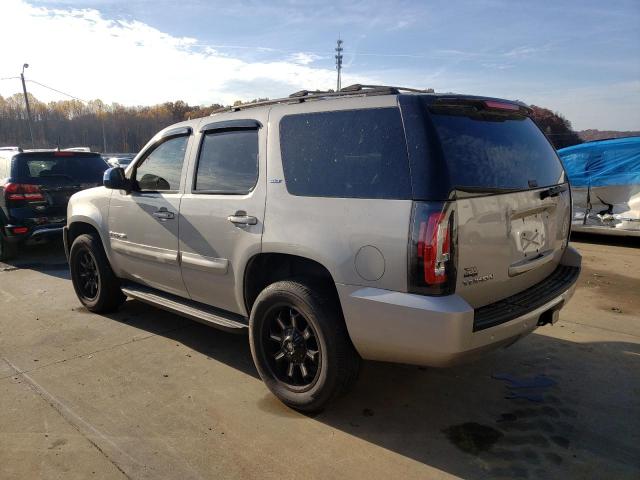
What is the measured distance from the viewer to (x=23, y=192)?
7.27 meters

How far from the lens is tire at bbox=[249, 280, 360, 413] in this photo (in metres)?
2.86

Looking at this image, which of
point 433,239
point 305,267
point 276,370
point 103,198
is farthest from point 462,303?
point 103,198

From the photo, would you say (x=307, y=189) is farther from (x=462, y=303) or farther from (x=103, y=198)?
(x=103, y=198)

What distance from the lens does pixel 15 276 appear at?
6.99 m

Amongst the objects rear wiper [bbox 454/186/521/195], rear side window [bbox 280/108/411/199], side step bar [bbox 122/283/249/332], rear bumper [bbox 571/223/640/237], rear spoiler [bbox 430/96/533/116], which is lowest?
rear bumper [bbox 571/223/640/237]

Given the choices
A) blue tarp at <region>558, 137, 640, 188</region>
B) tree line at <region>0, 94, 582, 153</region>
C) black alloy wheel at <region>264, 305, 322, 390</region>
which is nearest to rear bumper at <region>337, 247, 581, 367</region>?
black alloy wheel at <region>264, 305, 322, 390</region>

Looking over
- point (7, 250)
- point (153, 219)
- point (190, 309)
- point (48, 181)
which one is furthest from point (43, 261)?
point (190, 309)

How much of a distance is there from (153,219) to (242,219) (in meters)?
1.21

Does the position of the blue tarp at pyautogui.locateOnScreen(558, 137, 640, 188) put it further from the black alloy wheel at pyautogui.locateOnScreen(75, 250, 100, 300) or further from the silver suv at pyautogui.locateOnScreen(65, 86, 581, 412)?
the black alloy wheel at pyautogui.locateOnScreen(75, 250, 100, 300)

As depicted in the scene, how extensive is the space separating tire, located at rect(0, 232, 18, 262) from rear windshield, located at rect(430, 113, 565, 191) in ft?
25.0

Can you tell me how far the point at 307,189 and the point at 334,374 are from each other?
1.15 m

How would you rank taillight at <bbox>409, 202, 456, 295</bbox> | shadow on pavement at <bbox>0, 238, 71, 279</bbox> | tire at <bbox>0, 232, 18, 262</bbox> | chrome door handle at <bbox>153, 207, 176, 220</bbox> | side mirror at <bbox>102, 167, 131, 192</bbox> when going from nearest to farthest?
taillight at <bbox>409, 202, 456, 295</bbox> < chrome door handle at <bbox>153, 207, 176, 220</bbox> < side mirror at <bbox>102, 167, 131, 192</bbox> < shadow on pavement at <bbox>0, 238, 71, 279</bbox> < tire at <bbox>0, 232, 18, 262</bbox>

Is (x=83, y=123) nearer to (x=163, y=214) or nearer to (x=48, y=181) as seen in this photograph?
(x=48, y=181)

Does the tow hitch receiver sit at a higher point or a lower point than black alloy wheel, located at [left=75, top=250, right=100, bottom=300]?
higher
